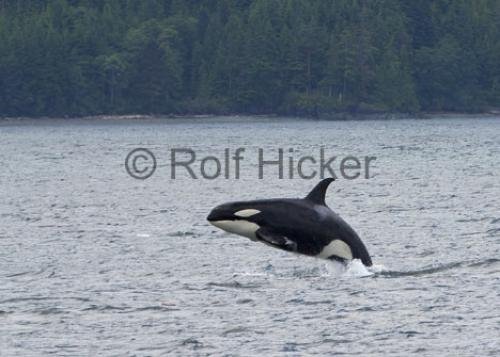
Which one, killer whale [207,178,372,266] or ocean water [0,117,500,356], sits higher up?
killer whale [207,178,372,266]

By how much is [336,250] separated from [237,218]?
8.00 feet

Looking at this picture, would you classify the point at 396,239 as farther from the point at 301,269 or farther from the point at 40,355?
the point at 40,355

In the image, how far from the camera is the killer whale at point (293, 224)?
1137 inches

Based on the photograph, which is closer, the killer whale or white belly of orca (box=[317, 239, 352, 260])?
the killer whale

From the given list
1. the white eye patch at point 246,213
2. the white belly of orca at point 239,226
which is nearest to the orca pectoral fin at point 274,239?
the white belly of orca at point 239,226

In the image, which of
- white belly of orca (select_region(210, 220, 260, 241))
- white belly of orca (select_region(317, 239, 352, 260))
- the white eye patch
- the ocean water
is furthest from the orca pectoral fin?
the ocean water

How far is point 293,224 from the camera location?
95.3 ft

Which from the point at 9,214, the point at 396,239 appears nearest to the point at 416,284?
the point at 396,239

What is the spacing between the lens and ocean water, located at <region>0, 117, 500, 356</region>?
25234 millimetres

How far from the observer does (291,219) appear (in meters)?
29.1

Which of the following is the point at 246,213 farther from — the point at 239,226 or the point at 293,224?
the point at 293,224

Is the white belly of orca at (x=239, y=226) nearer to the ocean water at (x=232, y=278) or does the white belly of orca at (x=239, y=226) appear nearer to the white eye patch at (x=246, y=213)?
the white eye patch at (x=246, y=213)

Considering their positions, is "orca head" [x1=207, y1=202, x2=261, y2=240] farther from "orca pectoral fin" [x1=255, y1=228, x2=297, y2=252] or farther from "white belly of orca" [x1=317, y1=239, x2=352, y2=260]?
"white belly of orca" [x1=317, y1=239, x2=352, y2=260]

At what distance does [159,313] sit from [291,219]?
→ 12.1ft
